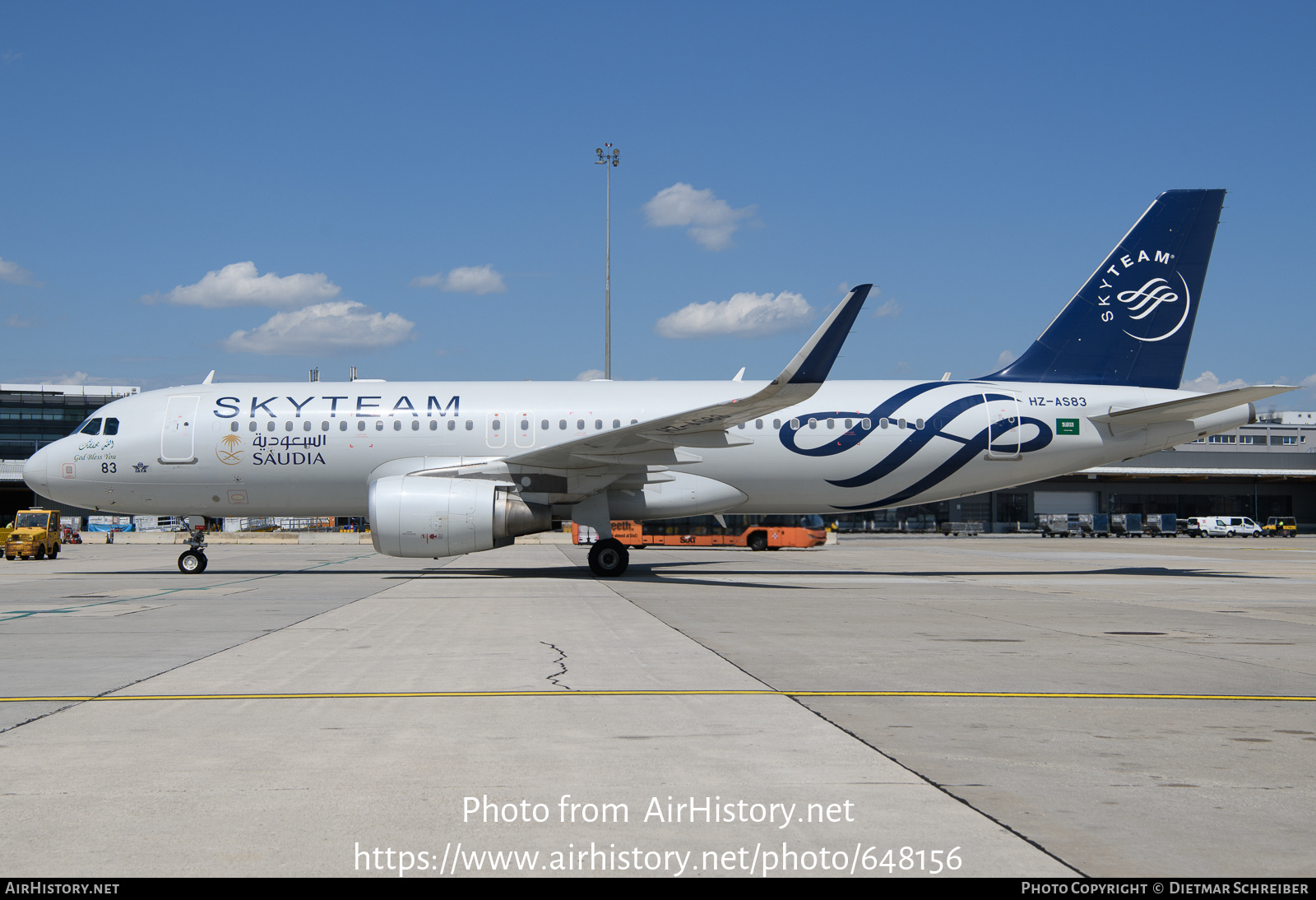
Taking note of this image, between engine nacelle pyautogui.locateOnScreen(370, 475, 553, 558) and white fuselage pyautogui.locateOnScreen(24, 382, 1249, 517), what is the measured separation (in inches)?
82.1

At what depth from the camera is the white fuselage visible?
20734mm

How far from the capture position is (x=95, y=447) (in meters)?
21.0

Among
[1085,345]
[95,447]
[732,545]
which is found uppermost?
[1085,345]

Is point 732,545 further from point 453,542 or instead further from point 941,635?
point 941,635

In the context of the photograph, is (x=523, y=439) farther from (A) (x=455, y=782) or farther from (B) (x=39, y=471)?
(A) (x=455, y=782)

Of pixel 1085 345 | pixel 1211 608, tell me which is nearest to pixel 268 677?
pixel 1211 608

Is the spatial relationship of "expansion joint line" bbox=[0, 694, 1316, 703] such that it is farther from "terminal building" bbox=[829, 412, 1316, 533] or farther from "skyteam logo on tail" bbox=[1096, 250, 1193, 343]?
"terminal building" bbox=[829, 412, 1316, 533]

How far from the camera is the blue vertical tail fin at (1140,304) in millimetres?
22516

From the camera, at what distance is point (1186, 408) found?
2091cm

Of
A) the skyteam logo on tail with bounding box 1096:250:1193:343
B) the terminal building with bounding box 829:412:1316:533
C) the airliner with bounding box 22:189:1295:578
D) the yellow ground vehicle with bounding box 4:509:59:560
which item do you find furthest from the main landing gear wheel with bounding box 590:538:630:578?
the terminal building with bounding box 829:412:1316:533

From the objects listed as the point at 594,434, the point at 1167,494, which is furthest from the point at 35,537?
the point at 1167,494

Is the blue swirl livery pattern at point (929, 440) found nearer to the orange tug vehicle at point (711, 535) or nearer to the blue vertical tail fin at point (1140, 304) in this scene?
the blue vertical tail fin at point (1140, 304)
